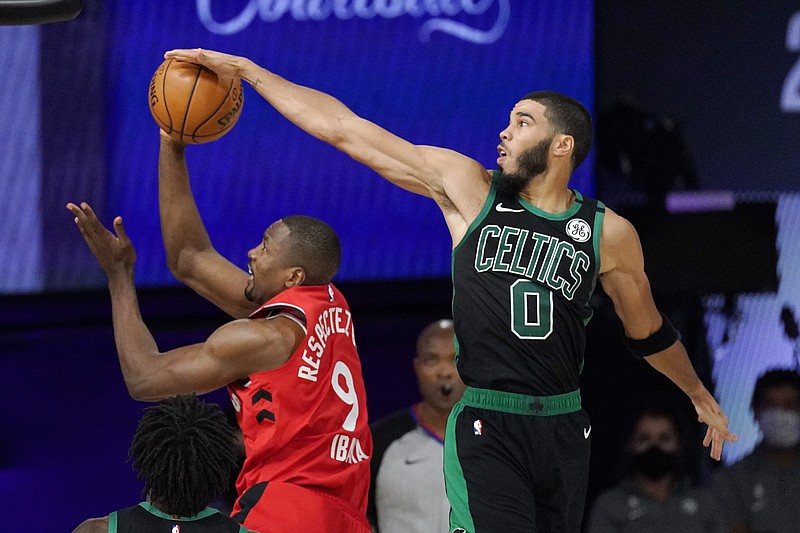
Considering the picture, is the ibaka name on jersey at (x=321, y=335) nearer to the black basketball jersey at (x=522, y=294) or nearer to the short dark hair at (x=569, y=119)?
the black basketball jersey at (x=522, y=294)

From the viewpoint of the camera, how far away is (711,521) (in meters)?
6.80

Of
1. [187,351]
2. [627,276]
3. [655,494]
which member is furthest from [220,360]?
[655,494]

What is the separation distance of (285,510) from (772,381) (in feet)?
11.0

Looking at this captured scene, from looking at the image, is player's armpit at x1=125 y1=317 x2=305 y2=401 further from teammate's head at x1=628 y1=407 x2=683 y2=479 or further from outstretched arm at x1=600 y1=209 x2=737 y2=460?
teammate's head at x1=628 y1=407 x2=683 y2=479

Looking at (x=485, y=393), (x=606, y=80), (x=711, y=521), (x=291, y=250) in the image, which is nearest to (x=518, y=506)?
(x=485, y=393)

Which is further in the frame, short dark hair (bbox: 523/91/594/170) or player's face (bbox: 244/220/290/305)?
player's face (bbox: 244/220/290/305)

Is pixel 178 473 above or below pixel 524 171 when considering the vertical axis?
below

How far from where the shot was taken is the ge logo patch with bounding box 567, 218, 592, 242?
448 centimetres

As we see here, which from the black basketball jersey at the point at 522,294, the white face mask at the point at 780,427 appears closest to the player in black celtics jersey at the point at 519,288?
the black basketball jersey at the point at 522,294

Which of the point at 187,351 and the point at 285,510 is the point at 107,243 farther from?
the point at 285,510

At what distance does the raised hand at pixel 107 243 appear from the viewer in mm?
4781

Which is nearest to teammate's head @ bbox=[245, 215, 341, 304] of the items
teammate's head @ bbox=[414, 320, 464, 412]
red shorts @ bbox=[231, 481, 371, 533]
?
red shorts @ bbox=[231, 481, 371, 533]

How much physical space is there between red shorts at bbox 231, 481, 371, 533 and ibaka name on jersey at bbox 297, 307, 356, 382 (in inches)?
15.4

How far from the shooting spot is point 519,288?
4.42 m
